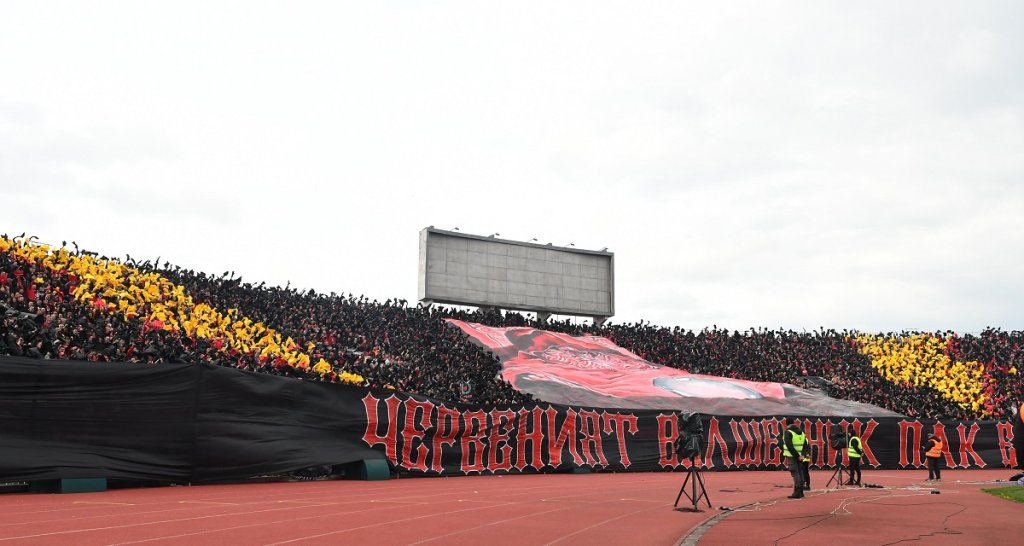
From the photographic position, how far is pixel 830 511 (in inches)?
525

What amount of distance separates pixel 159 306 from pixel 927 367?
121 feet

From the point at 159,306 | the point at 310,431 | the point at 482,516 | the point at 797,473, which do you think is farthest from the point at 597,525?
the point at 159,306

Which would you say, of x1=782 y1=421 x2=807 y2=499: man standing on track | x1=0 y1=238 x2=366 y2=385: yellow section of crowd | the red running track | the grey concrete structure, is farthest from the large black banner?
the grey concrete structure

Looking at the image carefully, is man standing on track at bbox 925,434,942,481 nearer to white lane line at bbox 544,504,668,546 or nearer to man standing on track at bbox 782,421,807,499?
man standing on track at bbox 782,421,807,499

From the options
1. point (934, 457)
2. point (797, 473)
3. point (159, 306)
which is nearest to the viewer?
point (797, 473)

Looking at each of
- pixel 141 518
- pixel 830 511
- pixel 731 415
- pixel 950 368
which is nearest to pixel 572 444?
pixel 731 415

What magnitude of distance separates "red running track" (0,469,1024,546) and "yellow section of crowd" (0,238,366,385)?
8.49m

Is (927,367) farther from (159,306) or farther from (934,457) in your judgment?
(159,306)

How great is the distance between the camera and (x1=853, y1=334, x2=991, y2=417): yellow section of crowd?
39.3 metres

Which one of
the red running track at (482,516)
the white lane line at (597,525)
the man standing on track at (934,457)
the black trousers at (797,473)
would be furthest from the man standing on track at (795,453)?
the man standing on track at (934,457)

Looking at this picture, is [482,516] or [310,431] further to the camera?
[310,431]

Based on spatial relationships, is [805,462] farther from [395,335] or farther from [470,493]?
[395,335]

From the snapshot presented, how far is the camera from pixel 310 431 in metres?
17.8

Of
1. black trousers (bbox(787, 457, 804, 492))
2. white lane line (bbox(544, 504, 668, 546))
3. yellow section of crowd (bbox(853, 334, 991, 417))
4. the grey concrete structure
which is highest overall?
the grey concrete structure
